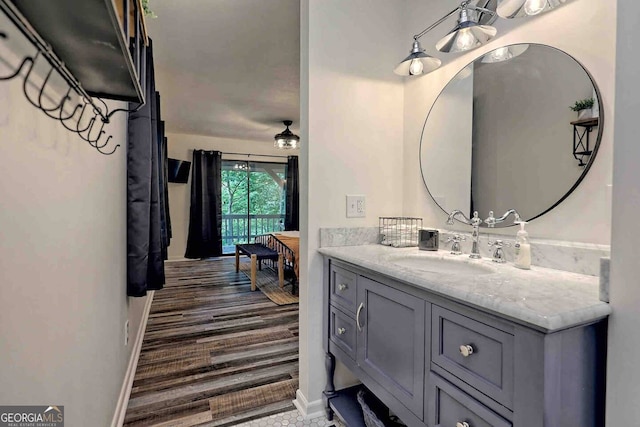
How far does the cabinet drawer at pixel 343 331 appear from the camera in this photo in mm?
1475

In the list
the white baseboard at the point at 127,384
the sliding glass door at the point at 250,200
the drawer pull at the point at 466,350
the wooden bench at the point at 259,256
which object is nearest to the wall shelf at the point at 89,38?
the drawer pull at the point at 466,350

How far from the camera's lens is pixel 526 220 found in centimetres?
131

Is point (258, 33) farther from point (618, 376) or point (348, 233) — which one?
point (618, 376)

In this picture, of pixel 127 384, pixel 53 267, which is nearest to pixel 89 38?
pixel 53 267

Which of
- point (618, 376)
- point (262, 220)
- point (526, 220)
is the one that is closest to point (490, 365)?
point (618, 376)

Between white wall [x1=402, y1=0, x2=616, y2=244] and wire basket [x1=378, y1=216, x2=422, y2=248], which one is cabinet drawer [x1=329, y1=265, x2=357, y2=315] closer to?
wire basket [x1=378, y1=216, x2=422, y2=248]

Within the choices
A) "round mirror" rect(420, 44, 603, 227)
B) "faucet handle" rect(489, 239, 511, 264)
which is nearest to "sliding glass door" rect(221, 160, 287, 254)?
"round mirror" rect(420, 44, 603, 227)

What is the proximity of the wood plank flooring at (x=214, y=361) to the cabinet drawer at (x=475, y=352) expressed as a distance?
1201 millimetres

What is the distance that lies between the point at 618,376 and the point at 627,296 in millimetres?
193

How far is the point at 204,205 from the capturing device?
624 cm

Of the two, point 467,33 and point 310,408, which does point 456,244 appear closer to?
point 467,33

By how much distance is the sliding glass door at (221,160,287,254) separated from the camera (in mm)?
6598

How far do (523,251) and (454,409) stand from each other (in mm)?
619

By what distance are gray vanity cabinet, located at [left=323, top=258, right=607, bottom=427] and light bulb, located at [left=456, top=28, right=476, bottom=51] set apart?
3.30 ft
